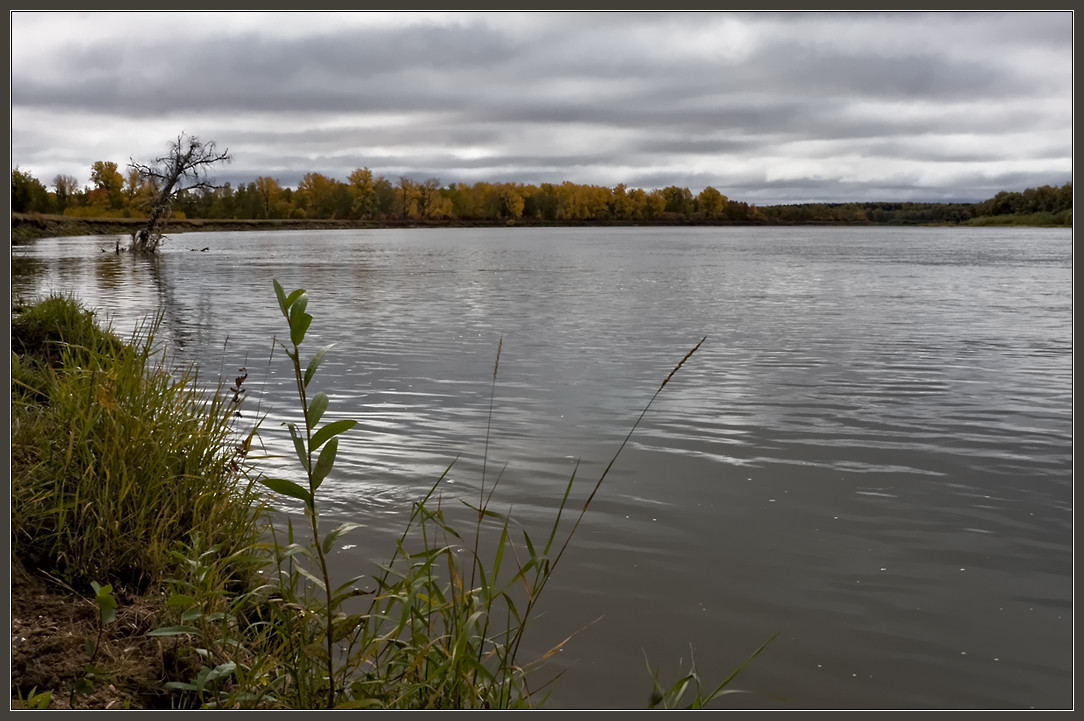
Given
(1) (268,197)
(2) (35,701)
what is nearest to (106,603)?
(2) (35,701)

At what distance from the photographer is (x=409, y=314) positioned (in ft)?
68.2

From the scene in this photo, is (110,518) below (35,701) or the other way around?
the other way around

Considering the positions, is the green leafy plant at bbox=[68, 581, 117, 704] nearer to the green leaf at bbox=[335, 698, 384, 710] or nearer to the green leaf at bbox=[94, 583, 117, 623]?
the green leaf at bbox=[94, 583, 117, 623]

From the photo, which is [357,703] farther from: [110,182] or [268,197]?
[268,197]

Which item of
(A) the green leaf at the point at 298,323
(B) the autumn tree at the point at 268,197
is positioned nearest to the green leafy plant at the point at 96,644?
(A) the green leaf at the point at 298,323

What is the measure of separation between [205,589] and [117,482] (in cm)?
82

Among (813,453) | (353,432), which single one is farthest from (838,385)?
(353,432)

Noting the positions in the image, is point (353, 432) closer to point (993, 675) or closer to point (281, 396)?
point (281, 396)

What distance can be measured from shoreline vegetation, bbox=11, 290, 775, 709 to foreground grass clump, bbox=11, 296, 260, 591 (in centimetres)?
1

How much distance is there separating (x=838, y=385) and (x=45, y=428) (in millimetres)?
9676

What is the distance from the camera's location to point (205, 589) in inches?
159

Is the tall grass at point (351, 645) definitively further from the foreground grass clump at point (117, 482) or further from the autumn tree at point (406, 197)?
the autumn tree at point (406, 197)

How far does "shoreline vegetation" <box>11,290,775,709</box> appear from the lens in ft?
10.5

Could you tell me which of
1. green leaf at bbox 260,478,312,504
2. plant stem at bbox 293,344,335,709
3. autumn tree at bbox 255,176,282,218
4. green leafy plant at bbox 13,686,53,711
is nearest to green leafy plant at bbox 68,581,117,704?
green leafy plant at bbox 13,686,53,711
